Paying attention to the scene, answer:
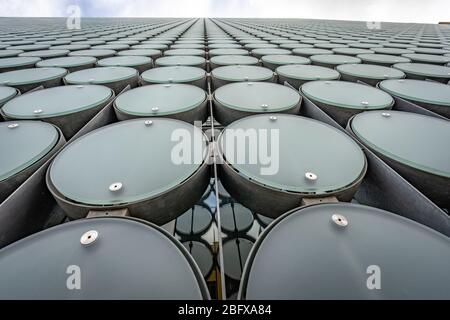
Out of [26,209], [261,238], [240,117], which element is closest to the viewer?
[261,238]

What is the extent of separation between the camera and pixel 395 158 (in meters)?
2.23

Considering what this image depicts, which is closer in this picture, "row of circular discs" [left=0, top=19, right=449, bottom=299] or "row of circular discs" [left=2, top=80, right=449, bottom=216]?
"row of circular discs" [left=0, top=19, right=449, bottom=299]

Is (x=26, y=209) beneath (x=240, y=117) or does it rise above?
beneath

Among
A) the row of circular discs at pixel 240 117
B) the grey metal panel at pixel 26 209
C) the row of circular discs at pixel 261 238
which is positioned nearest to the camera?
the row of circular discs at pixel 261 238

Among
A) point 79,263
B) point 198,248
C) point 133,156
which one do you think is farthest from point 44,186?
point 198,248

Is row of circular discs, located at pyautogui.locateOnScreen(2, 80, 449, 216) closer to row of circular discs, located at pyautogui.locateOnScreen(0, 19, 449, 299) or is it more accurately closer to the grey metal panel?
row of circular discs, located at pyautogui.locateOnScreen(0, 19, 449, 299)

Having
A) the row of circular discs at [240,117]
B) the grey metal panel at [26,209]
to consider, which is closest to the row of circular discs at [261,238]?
the row of circular discs at [240,117]

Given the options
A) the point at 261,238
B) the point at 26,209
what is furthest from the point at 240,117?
the point at 26,209

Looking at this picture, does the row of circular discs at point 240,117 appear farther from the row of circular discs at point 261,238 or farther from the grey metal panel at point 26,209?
the grey metal panel at point 26,209

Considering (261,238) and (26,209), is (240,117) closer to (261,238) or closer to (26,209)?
(261,238)

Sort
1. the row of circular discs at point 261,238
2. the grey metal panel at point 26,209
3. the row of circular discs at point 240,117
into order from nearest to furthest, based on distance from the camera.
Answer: the row of circular discs at point 261,238 < the grey metal panel at point 26,209 < the row of circular discs at point 240,117

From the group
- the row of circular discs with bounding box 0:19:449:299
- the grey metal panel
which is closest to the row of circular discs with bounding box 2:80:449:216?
the row of circular discs with bounding box 0:19:449:299

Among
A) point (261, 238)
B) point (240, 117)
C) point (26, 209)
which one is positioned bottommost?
point (26, 209)

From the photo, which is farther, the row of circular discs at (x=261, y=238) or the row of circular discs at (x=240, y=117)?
the row of circular discs at (x=240, y=117)
